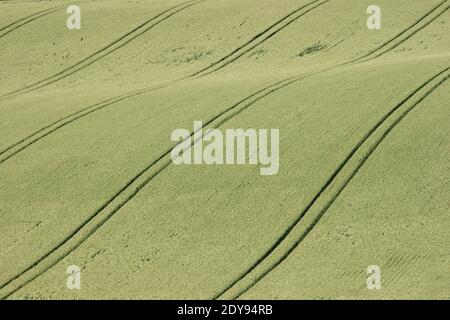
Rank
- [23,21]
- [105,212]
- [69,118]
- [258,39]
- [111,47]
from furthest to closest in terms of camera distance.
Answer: [23,21] < [111,47] < [258,39] < [69,118] < [105,212]

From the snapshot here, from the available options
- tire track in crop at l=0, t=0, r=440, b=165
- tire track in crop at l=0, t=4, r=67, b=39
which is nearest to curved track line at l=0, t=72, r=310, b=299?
tire track in crop at l=0, t=0, r=440, b=165

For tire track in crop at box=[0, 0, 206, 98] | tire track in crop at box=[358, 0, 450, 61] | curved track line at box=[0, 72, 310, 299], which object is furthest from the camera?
tire track in crop at box=[0, 0, 206, 98]

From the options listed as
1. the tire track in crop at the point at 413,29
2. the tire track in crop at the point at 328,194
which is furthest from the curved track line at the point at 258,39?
the tire track in crop at the point at 328,194

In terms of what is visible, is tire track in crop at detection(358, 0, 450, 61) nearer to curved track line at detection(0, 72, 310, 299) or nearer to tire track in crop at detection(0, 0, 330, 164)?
tire track in crop at detection(0, 0, 330, 164)

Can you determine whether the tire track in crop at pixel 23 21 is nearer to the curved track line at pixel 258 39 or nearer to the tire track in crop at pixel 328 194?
the curved track line at pixel 258 39

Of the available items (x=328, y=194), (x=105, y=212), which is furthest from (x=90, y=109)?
(x=328, y=194)

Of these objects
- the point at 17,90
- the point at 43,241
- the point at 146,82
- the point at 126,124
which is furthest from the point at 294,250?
the point at 17,90

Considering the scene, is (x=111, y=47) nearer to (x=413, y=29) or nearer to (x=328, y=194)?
(x=413, y=29)
